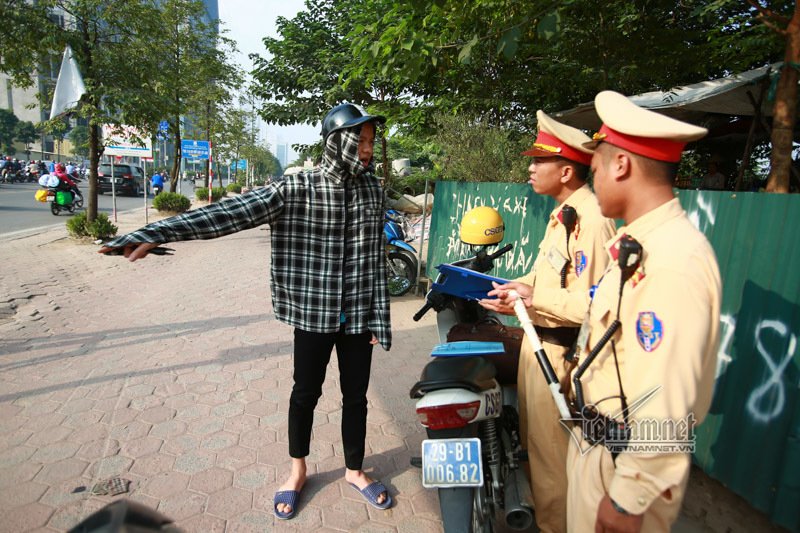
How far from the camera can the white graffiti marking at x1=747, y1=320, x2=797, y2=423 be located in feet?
7.50

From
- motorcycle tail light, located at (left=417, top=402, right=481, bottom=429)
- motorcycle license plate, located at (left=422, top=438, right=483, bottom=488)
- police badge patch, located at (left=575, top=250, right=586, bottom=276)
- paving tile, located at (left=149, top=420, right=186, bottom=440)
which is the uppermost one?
police badge patch, located at (left=575, top=250, right=586, bottom=276)

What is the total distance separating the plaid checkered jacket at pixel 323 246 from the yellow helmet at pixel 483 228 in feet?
1.66

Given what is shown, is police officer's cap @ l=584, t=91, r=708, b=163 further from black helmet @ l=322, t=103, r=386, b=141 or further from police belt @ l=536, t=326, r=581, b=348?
black helmet @ l=322, t=103, r=386, b=141

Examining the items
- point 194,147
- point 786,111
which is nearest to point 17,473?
point 786,111

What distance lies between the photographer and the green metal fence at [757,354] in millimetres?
2264

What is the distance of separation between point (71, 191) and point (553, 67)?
15.0 m

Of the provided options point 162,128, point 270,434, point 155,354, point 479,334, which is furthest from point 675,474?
point 162,128

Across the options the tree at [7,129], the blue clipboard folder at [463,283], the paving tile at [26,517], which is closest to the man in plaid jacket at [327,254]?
the blue clipboard folder at [463,283]

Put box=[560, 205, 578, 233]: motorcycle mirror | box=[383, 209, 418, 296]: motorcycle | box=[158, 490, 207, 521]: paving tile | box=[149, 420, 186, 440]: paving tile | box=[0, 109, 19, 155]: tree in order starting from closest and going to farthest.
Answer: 1. box=[560, 205, 578, 233]: motorcycle mirror
2. box=[158, 490, 207, 521]: paving tile
3. box=[149, 420, 186, 440]: paving tile
4. box=[383, 209, 418, 296]: motorcycle
5. box=[0, 109, 19, 155]: tree

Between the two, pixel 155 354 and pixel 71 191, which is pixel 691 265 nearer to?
pixel 155 354

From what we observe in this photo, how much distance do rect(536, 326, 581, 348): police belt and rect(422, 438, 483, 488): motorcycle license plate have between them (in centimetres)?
57

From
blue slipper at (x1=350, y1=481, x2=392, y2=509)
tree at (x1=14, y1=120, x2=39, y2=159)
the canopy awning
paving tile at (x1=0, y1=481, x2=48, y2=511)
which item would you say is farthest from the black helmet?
tree at (x1=14, y1=120, x2=39, y2=159)

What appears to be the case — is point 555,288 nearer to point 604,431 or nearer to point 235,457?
point 604,431

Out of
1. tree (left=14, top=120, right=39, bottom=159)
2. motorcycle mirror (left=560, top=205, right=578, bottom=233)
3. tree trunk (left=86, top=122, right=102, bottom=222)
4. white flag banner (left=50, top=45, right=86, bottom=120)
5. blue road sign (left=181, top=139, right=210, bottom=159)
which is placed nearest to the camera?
motorcycle mirror (left=560, top=205, right=578, bottom=233)
